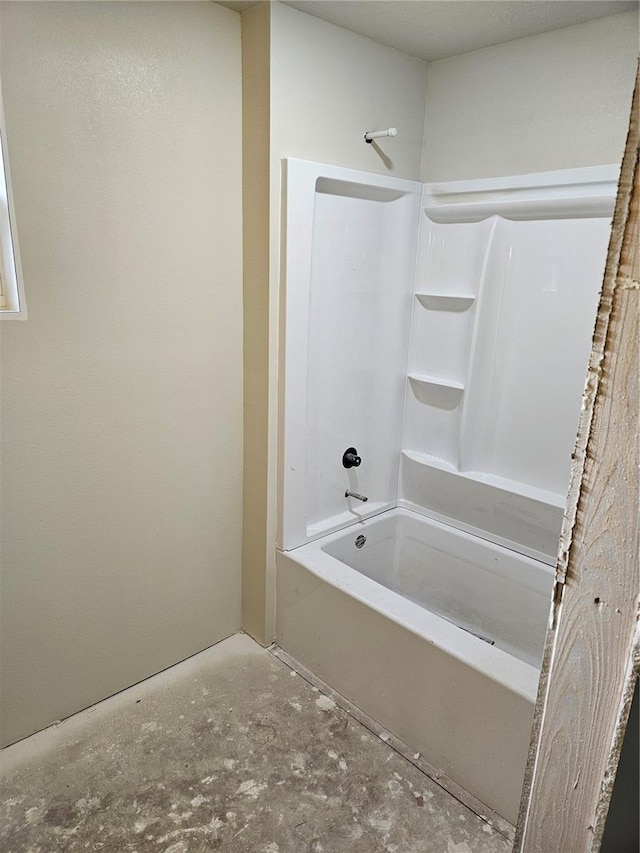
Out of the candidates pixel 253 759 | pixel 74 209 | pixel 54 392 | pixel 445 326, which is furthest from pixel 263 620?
pixel 74 209

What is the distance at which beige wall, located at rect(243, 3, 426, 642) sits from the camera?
1.94m

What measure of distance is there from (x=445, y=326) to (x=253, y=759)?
1874 mm

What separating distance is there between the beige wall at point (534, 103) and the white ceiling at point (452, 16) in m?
0.06

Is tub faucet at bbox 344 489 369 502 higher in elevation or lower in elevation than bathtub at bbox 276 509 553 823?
higher

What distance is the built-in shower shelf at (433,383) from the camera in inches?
101

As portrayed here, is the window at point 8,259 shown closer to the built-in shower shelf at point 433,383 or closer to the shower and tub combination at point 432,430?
the shower and tub combination at point 432,430

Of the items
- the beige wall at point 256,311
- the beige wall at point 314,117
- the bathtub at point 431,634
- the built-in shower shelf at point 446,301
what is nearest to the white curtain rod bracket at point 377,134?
the beige wall at point 314,117

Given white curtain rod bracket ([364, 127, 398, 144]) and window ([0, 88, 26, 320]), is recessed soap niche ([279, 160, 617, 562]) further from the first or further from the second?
window ([0, 88, 26, 320])

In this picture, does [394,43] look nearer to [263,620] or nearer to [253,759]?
[263,620]

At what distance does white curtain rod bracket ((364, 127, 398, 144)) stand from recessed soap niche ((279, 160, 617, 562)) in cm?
13

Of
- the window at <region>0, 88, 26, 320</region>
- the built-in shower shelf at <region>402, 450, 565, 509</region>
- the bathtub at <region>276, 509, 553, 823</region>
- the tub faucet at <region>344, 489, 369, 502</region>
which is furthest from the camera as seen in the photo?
the tub faucet at <region>344, 489, 369, 502</region>

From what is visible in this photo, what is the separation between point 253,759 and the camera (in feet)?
6.33

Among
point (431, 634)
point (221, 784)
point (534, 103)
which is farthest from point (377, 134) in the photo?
point (221, 784)

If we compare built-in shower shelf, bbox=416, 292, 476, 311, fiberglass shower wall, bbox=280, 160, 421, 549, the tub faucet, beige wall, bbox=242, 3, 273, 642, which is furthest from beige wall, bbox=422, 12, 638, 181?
the tub faucet
